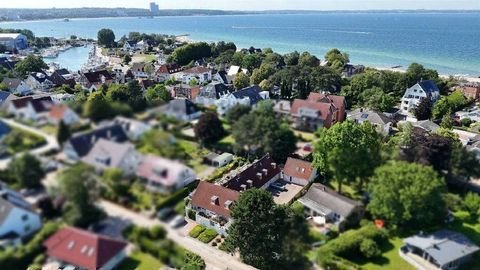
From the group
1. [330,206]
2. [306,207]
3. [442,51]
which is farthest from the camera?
[442,51]

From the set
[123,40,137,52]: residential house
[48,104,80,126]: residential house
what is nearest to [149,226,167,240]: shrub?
[48,104,80,126]: residential house

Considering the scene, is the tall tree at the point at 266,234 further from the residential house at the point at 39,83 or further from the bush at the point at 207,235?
the residential house at the point at 39,83

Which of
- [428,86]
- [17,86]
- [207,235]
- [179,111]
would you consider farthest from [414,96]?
[17,86]

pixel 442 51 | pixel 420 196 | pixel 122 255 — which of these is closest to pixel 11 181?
pixel 122 255

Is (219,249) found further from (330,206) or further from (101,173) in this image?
(101,173)

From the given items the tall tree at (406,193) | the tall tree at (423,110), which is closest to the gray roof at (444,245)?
the tall tree at (406,193)

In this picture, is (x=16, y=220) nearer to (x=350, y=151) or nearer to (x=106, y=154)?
(x=106, y=154)

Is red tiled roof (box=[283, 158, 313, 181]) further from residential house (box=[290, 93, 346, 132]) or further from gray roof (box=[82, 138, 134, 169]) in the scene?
gray roof (box=[82, 138, 134, 169])
